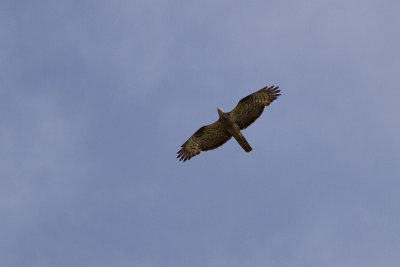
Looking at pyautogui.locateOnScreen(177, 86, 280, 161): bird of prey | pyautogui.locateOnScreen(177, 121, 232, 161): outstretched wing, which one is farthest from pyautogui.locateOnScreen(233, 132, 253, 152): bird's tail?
pyautogui.locateOnScreen(177, 121, 232, 161): outstretched wing

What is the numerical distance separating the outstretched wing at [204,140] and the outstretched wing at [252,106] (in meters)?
0.91

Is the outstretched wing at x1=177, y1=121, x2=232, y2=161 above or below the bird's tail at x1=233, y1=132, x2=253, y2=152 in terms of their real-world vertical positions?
above

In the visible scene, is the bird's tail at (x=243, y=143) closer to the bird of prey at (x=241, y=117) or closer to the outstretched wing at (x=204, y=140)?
the bird of prey at (x=241, y=117)

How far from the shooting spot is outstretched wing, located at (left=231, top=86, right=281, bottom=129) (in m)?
31.0

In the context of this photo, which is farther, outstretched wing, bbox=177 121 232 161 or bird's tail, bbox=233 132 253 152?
outstretched wing, bbox=177 121 232 161

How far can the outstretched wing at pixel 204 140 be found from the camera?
31500 mm

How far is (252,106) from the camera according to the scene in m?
31.0

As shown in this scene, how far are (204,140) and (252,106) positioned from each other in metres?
2.74

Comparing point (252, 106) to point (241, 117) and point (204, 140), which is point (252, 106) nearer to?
point (241, 117)

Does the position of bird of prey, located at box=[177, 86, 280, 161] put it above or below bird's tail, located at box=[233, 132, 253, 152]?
above

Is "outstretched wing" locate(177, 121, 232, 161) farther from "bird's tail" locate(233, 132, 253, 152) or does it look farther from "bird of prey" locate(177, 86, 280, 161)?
"bird's tail" locate(233, 132, 253, 152)

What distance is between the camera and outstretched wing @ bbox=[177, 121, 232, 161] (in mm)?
31500

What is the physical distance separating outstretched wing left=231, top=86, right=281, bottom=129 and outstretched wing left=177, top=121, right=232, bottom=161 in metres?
0.91

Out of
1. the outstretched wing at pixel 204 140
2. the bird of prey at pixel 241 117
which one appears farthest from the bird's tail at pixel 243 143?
the outstretched wing at pixel 204 140
